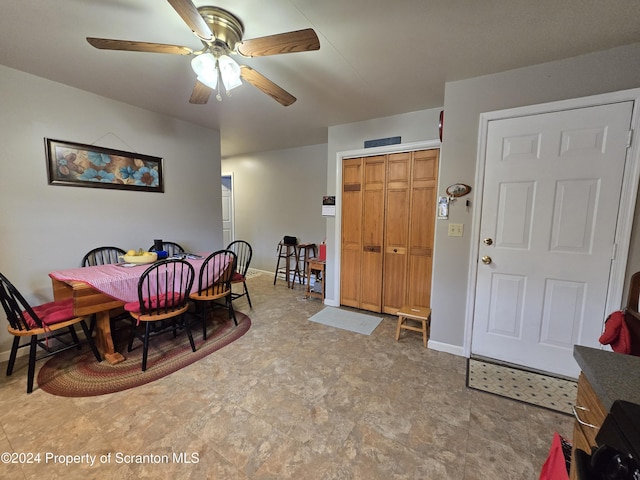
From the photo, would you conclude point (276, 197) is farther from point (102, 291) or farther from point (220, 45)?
point (220, 45)

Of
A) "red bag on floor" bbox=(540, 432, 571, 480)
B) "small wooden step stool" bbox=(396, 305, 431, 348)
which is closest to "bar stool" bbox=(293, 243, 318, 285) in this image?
"small wooden step stool" bbox=(396, 305, 431, 348)

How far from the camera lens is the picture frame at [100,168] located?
2449 mm

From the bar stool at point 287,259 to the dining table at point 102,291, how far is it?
2446 mm

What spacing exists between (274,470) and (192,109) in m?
3.39

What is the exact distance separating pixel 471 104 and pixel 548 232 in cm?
122

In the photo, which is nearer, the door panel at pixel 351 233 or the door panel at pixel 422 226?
the door panel at pixel 422 226

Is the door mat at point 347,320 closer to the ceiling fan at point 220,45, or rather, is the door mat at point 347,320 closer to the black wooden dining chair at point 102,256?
the black wooden dining chair at point 102,256

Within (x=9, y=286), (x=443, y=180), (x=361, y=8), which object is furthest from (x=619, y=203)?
(x=9, y=286)

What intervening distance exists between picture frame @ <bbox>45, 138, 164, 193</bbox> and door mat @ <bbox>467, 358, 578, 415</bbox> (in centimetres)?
385

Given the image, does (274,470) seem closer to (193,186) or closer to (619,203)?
(619,203)

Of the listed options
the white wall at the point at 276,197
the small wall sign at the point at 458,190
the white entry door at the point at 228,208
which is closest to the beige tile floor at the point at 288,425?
the small wall sign at the point at 458,190

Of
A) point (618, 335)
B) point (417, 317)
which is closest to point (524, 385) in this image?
point (618, 335)

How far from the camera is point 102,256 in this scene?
278 centimetres

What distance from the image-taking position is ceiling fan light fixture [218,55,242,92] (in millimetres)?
1633
